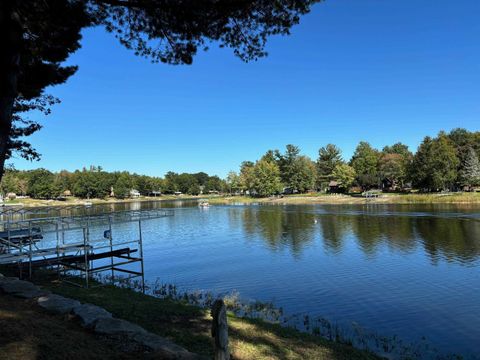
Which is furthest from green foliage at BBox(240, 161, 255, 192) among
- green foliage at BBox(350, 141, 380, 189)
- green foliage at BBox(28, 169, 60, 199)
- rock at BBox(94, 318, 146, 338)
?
rock at BBox(94, 318, 146, 338)

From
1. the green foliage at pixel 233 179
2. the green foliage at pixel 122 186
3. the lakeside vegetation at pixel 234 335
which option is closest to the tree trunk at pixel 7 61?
the lakeside vegetation at pixel 234 335

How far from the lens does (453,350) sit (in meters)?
12.1

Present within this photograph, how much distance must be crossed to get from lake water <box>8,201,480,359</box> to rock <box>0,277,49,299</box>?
9.79m

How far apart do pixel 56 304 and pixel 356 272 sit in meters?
18.5

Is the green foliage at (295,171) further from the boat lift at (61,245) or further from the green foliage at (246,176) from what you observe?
the boat lift at (61,245)

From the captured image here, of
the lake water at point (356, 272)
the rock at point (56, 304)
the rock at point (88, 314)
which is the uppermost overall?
the rock at point (56, 304)

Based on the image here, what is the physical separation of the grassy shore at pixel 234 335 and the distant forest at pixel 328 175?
5708cm

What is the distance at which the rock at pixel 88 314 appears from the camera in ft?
26.0

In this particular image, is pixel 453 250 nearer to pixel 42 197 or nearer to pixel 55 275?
pixel 55 275

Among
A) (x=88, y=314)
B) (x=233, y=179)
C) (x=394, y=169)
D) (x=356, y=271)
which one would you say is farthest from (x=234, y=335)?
(x=233, y=179)

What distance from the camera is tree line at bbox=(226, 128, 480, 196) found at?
3462 inches

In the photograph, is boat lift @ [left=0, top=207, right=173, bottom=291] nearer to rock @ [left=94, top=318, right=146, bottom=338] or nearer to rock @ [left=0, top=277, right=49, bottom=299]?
rock @ [left=0, top=277, right=49, bottom=299]

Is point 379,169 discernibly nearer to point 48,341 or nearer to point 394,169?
point 394,169

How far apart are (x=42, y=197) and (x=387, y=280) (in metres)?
165
